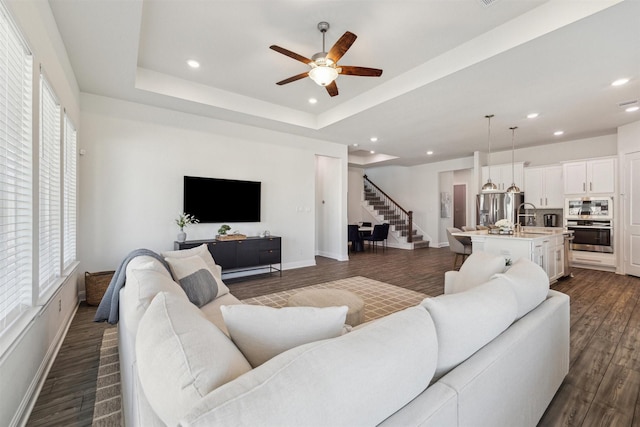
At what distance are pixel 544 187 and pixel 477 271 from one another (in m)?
6.21

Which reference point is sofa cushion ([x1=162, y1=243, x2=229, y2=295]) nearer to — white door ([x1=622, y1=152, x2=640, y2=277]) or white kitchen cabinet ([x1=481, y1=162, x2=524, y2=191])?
white door ([x1=622, y1=152, x2=640, y2=277])

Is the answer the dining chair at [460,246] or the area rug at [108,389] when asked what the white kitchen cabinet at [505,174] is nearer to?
the dining chair at [460,246]

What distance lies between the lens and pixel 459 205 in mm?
10516

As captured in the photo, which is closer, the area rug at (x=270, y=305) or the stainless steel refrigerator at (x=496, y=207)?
the area rug at (x=270, y=305)

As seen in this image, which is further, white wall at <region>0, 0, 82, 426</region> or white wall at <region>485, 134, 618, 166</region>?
white wall at <region>485, 134, 618, 166</region>

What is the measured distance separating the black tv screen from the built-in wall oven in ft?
22.3

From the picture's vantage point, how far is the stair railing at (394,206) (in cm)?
946

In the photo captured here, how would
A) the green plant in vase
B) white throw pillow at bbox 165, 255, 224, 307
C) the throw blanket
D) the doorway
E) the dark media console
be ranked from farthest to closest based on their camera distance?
the doorway, the dark media console, the green plant in vase, white throw pillow at bbox 165, 255, 224, 307, the throw blanket

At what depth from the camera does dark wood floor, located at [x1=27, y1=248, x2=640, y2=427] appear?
1.83 metres

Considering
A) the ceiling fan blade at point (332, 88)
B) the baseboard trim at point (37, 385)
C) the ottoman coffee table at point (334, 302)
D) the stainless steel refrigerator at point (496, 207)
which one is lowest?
the baseboard trim at point (37, 385)

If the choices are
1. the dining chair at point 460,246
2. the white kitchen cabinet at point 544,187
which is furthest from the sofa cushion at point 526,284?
→ the white kitchen cabinet at point 544,187

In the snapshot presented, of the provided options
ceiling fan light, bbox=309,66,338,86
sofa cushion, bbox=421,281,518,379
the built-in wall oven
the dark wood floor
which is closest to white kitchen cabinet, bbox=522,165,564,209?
the built-in wall oven

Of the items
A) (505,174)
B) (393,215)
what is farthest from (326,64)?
(393,215)

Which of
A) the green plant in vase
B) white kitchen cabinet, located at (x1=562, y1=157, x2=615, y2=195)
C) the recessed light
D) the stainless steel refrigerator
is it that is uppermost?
the recessed light
